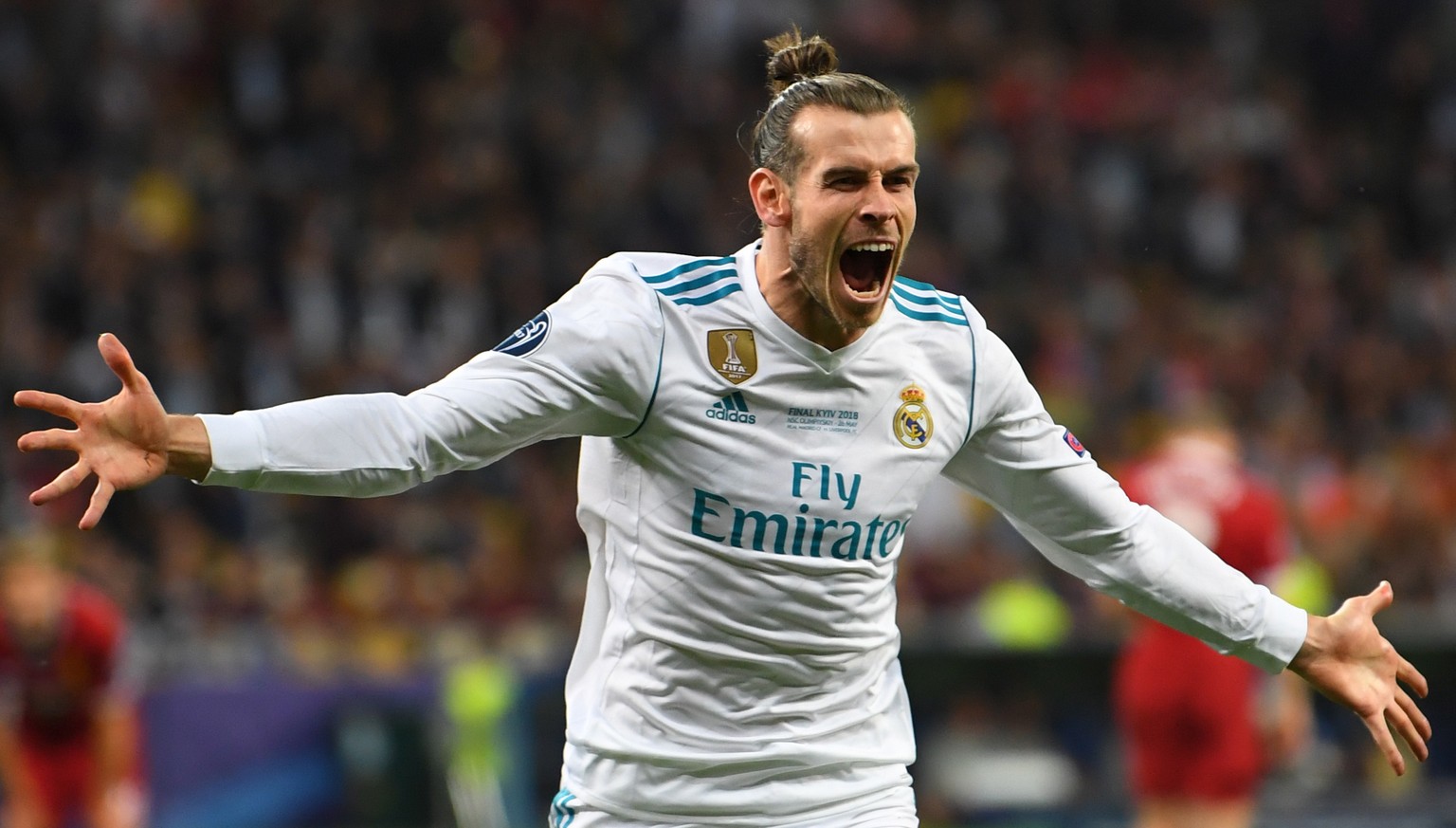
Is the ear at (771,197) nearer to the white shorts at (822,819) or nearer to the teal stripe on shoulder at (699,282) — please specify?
the teal stripe on shoulder at (699,282)

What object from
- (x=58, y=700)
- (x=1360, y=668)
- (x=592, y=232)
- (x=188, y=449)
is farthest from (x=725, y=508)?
(x=592, y=232)

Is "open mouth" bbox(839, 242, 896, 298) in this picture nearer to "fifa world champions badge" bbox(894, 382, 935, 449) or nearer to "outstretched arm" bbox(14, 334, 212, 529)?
"fifa world champions badge" bbox(894, 382, 935, 449)

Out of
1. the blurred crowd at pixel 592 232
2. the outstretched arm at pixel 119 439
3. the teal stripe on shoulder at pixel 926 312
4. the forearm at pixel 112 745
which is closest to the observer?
the outstretched arm at pixel 119 439

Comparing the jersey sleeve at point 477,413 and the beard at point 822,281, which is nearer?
the jersey sleeve at point 477,413

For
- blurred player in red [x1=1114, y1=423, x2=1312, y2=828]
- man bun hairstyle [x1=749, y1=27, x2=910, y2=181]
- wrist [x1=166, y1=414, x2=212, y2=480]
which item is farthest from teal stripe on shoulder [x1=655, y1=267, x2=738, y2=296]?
blurred player in red [x1=1114, y1=423, x2=1312, y2=828]

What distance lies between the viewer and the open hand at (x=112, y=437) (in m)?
3.13

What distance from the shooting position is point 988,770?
998 centimetres

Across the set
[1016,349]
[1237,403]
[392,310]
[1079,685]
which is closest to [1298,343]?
[1237,403]

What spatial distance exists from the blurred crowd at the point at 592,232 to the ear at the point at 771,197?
7.08 m

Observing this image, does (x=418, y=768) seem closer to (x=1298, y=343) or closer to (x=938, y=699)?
(x=938, y=699)

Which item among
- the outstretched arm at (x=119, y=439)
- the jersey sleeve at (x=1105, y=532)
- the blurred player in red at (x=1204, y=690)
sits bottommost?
the blurred player in red at (x=1204, y=690)

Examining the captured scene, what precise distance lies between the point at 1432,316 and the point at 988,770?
242 inches

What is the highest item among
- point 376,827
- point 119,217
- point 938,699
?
point 119,217

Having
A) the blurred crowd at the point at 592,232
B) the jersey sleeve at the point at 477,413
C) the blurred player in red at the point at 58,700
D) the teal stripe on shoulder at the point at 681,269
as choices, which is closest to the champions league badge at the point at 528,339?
the jersey sleeve at the point at 477,413
